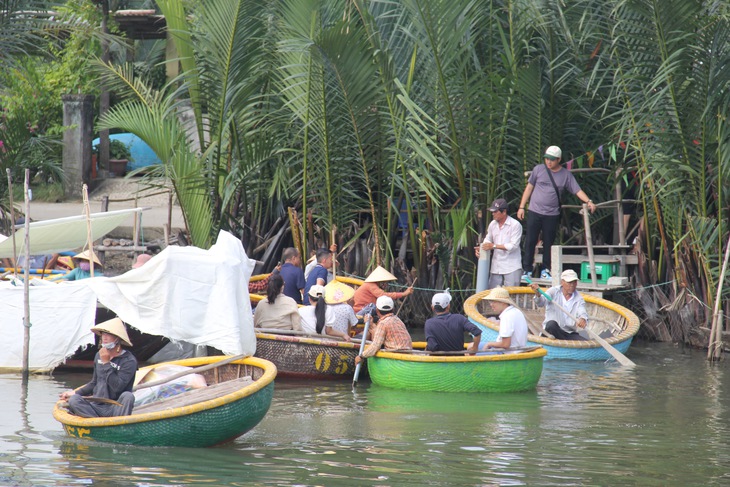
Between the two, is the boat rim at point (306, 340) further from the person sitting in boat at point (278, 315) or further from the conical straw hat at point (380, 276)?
the conical straw hat at point (380, 276)

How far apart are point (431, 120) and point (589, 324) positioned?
3435 mm

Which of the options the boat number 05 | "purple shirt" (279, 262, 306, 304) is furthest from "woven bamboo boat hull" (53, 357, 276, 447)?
"purple shirt" (279, 262, 306, 304)

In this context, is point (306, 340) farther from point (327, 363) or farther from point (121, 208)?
point (121, 208)

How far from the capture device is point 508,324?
11.5 meters

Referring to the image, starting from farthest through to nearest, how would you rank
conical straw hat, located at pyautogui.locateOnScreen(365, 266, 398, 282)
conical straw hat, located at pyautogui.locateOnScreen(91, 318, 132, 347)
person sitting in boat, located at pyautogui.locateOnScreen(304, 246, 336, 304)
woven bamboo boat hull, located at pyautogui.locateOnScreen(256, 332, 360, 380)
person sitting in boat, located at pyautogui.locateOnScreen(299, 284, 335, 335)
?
person sitting in boat, located at pyautogui.locateOnScreen(304, 246, 336, 304) < conical straw hat, located at pyautogui.locateOnScreen(365, 266, 398, 282) < person sitting in boat, located at pyautogui.locateOnScreen(299, 284, 335, 335) < woven bamboo boat hull, located at pyautogui.locateOnScreen(256, 332, 360, 380) < conical straw hat, located at pyautogui.locateOnScreen(91, 318, 132, 347)

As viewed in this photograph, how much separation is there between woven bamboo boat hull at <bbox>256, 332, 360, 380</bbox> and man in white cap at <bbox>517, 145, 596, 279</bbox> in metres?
3.75

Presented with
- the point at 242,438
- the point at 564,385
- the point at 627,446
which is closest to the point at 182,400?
the point at 242,438

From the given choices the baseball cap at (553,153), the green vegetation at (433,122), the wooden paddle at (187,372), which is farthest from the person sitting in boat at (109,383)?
the baseball cap at (553,153)

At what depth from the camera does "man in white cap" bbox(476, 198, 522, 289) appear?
46.8 ft

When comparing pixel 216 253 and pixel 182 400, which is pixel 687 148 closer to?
pixel 216 253

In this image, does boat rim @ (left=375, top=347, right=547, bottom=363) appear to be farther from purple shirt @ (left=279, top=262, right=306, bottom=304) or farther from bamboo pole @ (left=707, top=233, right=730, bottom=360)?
bamboo pole @ (left=707, top=233, right=730, bottom=360)

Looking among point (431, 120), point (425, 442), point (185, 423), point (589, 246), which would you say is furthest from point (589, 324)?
point (185, 423)

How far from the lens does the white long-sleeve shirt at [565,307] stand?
1320 centimetres

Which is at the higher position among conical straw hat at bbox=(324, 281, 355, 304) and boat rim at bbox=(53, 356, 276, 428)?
conical straw hat at bbox=(324, 281, 355, 304)
